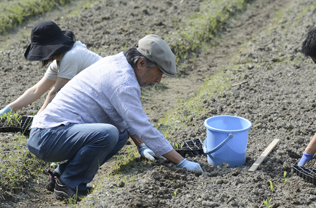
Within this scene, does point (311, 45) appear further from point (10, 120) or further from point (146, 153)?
point (10, 120)

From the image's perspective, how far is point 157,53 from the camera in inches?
98.0

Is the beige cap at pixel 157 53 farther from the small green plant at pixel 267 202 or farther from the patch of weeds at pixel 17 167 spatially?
the patch of weeds at pixel 17 167

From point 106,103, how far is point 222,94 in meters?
2.06

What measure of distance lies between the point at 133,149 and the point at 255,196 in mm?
1385

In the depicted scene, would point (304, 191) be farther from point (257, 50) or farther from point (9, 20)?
point (9, 20)

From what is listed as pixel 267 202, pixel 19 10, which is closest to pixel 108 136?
pixel 267 202

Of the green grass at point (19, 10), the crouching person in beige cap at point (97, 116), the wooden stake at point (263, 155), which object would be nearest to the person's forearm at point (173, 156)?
the crouching person in beige cap at point (97, 116)

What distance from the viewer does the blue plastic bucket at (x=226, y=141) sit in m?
2.65

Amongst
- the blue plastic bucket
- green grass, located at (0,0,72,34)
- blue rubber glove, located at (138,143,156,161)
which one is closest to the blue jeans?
blue rubber glove, located at (138,143,156,161)

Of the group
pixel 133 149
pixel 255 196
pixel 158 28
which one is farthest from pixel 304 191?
pixel 158 28

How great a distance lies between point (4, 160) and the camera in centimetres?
301

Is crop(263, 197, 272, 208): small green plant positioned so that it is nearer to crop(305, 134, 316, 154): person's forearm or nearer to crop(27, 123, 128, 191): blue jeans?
crop(305, 134, 316, 154): person's forearm

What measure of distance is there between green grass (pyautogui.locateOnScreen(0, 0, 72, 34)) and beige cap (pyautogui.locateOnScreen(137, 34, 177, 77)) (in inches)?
194

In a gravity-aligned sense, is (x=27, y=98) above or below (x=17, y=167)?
above
